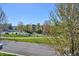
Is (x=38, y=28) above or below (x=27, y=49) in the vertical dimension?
above

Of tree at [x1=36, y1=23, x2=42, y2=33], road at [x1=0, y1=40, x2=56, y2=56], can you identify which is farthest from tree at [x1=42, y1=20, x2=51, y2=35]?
road at [x1=0, y1=40, x2=56, y2=56]

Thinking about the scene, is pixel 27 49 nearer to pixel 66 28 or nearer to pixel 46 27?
pixel 46 27

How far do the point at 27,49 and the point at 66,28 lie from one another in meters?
0.64

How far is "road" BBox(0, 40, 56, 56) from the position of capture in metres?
4.83

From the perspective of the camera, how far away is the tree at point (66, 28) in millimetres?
4801

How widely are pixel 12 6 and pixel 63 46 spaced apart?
36.6 inches

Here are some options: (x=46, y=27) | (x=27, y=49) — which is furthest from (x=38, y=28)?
(x=27, y=49)

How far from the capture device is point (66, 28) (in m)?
4.83

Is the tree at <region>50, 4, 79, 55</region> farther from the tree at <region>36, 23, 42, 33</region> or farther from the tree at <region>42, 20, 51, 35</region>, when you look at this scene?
the tree at <region>36, 23, 42, 33</region>

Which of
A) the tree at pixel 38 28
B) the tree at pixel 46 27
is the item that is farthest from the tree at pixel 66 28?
the tree at pixel 38 28

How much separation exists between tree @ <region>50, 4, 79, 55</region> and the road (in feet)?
0.47

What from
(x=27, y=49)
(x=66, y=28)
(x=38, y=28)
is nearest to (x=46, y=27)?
(x=38, y=28)

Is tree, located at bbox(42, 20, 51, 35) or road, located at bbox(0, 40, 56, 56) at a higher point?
tree, located at bbox(42, 20, 51, 35)

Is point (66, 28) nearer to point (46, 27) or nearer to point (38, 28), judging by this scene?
point (46, 27)
